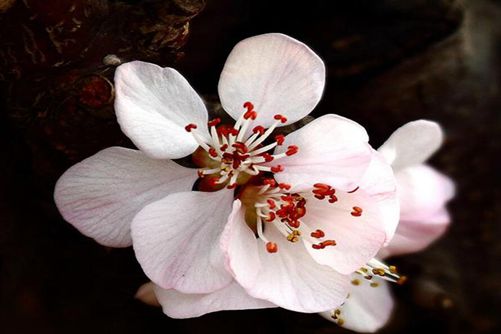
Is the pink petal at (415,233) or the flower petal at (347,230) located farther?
the pink petal at (415,233)

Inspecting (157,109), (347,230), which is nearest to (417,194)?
(347,230)

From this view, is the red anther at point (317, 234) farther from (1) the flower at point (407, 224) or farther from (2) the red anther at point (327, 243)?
(1) the flower at point (407, 224)

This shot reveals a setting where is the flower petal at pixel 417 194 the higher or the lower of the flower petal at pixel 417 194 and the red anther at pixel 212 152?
the lower

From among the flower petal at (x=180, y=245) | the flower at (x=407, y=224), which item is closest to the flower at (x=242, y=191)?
the flower petal at (x=180, y=245)

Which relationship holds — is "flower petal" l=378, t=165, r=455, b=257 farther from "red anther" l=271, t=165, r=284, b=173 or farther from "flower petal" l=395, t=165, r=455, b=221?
"red anther" l=271, t=165, r=284, b=173

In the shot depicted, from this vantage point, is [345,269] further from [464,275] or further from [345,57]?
[464,275]

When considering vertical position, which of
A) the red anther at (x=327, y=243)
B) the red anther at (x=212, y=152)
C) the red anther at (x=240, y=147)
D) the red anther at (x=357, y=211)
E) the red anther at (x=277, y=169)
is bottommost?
the red anther at (x=327, y=243)

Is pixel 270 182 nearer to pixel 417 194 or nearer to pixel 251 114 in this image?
pixel 251 114
